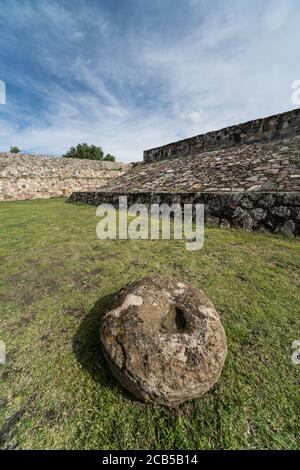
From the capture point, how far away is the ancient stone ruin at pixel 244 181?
459 cm

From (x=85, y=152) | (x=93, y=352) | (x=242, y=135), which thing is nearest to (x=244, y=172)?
(x=242, y=135)

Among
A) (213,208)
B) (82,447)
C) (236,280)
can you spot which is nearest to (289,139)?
(213,208)

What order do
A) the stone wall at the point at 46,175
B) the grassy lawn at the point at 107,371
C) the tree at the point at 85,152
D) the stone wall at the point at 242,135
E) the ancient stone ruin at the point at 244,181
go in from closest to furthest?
1. the grassy lawn at the point at 107,371
2. the ancient stone ruin at the point at 244,181
3. the stone wall at the point at 242,135
4. the stone wall at the point at 46,175
5. the tree at the point at 85,152

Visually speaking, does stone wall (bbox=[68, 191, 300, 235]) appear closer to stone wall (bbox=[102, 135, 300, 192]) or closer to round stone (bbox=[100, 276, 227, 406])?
stone wall (bbox=[102, 135, 300, 192])

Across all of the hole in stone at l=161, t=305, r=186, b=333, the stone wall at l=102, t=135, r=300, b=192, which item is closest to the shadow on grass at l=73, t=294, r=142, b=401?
the hole in stone at l=161, t=305, r=186, b=333

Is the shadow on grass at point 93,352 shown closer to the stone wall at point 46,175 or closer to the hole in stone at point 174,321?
the hole in stone at point 174,321

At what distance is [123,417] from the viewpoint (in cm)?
148

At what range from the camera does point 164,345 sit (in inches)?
62.9

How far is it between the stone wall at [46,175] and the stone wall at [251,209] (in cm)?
1071

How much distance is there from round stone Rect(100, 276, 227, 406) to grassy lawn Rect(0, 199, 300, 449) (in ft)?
0.57

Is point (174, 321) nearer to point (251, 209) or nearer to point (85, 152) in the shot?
point (251, 209)

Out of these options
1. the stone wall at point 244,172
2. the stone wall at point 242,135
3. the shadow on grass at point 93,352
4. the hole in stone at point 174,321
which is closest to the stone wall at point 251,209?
the stone wall at point 244,172

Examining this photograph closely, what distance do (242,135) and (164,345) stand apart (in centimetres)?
964

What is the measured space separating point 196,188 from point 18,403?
5.89 metres
